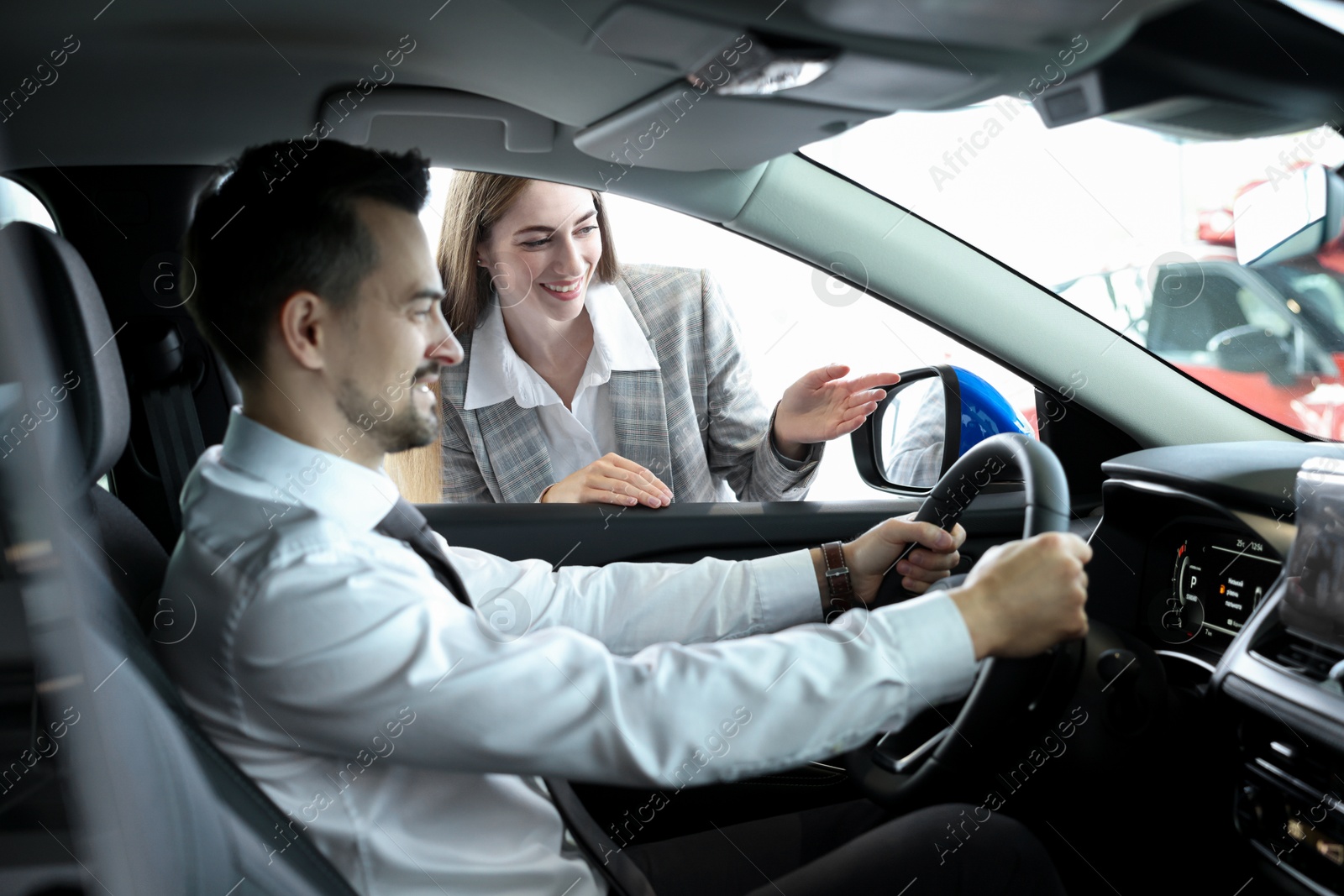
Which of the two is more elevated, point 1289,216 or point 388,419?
point 388,419

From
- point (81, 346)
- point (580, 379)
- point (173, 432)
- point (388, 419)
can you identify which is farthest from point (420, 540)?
point (580, 379)

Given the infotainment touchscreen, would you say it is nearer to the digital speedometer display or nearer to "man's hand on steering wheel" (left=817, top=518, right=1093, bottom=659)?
the digital speedometer display

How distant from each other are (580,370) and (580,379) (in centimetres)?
3

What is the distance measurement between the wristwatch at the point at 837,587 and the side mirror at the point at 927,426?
1.39ft

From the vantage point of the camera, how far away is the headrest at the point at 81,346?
34.8 inches

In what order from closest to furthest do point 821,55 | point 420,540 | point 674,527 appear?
point 420,540, point 821,55, point 674,527

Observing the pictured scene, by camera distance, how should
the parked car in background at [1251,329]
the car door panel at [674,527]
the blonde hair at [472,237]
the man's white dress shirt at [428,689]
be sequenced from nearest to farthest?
the man's white dress shirt at [428,689]
the parked car in background at [1251,329]
the car door panel at [674,527]
the blonde hair at [472,237]

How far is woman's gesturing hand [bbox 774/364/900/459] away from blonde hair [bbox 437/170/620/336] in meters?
0.49

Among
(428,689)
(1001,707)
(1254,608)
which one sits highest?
(428,689)

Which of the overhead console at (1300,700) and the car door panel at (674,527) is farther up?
the car door panel at (674,527)

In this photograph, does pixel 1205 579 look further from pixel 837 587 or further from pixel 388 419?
pixel 388 419

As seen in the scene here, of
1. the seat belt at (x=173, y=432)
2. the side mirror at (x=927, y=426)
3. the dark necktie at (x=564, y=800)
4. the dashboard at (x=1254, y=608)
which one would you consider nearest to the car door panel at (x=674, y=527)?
the side mirror at (x=927, y=426)

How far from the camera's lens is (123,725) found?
690 millimetres

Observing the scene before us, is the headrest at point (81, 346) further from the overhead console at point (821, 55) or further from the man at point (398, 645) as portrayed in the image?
the overhead console at point (821, 55)
